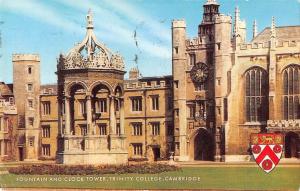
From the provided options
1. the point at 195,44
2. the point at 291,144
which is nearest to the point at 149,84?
the point at 195,44

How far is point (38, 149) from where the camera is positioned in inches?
3221

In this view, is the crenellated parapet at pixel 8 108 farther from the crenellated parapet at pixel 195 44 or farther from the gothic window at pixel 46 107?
the crenellated parapet at pixel 195 44

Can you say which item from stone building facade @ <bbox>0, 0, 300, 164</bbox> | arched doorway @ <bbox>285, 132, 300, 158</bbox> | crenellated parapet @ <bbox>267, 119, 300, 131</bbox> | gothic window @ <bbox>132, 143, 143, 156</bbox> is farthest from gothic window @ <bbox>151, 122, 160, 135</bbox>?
arched doorway @ <bbox>285, 132, 300, 158</bbox>

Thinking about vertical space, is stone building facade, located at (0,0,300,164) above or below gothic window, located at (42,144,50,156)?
above

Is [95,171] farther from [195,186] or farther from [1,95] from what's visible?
[1,95]

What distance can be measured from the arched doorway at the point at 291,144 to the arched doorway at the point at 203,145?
8659 millimetres

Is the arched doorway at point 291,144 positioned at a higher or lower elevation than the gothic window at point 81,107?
lower

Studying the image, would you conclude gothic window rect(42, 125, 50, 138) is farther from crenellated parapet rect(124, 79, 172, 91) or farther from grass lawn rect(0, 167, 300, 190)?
grass lawn rect(0, 167, 300, 190)

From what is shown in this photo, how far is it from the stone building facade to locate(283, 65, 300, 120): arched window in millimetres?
95

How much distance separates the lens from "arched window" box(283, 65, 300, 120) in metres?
68.9

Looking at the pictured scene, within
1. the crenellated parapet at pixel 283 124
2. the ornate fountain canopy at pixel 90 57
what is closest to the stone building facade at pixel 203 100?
the crenellated parapet at pixel 283 124

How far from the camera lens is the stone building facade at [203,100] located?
69.3 m

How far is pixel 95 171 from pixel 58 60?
10.7m

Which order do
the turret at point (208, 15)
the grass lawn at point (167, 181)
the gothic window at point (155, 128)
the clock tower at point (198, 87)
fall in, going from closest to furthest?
1. the grass lawn at point (167, 181)
2. the clock tower at point (198, 87)
3. the gothic window at point (155, 128)
4. the turret at point (208, 15)
